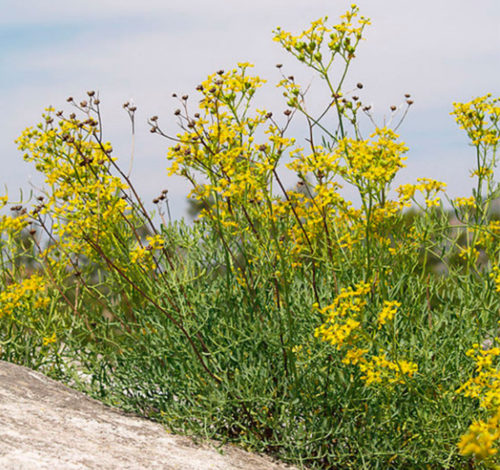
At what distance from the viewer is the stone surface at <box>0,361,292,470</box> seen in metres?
2.82

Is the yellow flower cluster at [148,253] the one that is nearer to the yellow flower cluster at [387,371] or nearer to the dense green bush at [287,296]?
the dense green bush at [287,296]

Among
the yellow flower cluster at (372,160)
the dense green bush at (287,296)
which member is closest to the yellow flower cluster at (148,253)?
the dense green bush at (287,296)

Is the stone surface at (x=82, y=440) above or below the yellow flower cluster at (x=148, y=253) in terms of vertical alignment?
below

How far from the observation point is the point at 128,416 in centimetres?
373

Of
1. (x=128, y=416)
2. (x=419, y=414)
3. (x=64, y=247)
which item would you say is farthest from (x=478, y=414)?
(x=64, y=247)

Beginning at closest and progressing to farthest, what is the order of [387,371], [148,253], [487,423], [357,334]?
[487,423], [357,334], [387,371], [148,253]

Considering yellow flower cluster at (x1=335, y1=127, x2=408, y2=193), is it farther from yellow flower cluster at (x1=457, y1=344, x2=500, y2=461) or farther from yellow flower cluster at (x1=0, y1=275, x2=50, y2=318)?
yellow flower cluster at (x1=0, y1=275, x2=50, y2=318)

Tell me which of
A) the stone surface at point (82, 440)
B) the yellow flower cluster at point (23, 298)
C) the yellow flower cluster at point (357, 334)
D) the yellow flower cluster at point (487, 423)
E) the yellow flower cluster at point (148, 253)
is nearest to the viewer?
the yellow flower cluster at point (487, 423)

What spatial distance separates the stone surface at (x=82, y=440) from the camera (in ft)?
9.24

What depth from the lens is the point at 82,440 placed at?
3.08m

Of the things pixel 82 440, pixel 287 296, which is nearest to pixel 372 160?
pixel 287 296

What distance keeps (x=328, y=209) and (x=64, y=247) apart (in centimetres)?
171

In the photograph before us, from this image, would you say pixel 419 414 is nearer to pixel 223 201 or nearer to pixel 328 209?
pixel 328 209

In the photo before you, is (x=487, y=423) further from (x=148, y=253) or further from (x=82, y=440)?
(x=148, y=253)
